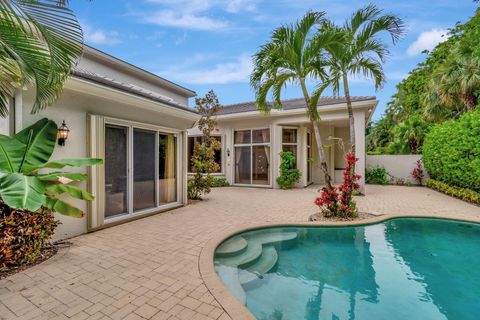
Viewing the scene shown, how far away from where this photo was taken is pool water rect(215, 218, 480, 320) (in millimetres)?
3705

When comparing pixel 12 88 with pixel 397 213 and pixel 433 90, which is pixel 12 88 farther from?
pixel 433 90

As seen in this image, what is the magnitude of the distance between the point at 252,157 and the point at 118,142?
31.1 ft

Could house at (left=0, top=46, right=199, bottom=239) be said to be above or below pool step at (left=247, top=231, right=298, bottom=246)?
above

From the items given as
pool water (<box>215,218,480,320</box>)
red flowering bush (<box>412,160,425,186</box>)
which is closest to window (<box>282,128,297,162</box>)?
pool water (<box>215,218,480,320</box>)

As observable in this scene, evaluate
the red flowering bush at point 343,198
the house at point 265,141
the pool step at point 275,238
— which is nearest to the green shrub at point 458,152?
the house at point 265,141

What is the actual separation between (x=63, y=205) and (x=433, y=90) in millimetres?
21686

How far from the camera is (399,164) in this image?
16625 millimetres

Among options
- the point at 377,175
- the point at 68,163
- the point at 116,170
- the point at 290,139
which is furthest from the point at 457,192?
the point at 68,163

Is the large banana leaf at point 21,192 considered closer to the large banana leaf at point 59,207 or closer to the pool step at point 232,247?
the large banana leaf at point 59,207

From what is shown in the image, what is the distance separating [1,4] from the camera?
282 cm

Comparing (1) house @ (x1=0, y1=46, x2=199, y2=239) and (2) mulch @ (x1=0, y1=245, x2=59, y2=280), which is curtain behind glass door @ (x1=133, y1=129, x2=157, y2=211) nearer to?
(1) house @ (x1=0, y1=46, x2=199, y2=239)

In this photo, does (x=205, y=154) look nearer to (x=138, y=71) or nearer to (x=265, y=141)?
(x=265, y=141)

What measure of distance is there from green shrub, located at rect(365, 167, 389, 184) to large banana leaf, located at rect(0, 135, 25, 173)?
17.7m

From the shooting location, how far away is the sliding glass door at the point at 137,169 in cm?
680
